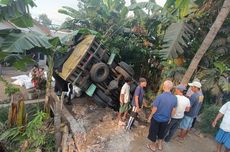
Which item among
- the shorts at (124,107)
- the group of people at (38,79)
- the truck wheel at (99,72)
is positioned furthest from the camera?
the group of people at (38,79)

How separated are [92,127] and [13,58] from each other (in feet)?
9.63

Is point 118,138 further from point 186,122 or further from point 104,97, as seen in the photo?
point 104,97

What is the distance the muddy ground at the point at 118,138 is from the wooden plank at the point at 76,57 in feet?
4.71

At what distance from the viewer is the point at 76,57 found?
7.80m

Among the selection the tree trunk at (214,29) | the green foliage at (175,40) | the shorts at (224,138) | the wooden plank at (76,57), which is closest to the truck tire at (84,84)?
the wooden plank at (76,57)

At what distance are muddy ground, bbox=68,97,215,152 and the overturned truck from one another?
86 centimetres

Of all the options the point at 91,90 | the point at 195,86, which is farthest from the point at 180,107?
the point at 91,90

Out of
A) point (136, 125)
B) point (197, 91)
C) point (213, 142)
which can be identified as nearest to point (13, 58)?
point (136, 125)

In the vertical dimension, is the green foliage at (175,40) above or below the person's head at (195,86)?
above

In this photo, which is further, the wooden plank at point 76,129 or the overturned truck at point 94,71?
the overturned truck at point 94,71

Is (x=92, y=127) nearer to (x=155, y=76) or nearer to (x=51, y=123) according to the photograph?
(x=51, y=123)

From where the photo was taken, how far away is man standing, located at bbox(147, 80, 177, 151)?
4.85 metres

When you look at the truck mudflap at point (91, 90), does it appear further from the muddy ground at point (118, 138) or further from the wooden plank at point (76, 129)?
the wooden plank at point (76, 129)

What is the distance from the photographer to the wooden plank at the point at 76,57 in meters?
7.54
